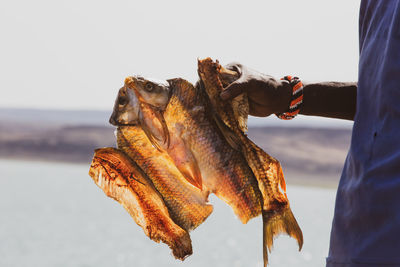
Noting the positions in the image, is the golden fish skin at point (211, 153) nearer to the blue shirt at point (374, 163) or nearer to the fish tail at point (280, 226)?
the fish tail at point (280, 226)

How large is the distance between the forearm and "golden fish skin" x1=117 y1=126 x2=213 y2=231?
0.36m

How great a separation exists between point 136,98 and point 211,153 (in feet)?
0.71

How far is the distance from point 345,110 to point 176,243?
1.84 ft

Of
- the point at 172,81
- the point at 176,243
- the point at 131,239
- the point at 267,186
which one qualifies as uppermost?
the point at 172,81

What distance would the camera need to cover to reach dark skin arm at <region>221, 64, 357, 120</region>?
1.21m

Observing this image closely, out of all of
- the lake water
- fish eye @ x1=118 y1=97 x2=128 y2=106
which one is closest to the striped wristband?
fish eye @ x1=118 y1=97 x2=128 y2=106

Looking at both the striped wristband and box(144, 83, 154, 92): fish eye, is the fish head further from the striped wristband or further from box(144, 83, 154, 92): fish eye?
the striped wristband

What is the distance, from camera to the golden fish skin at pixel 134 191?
3.91 ft

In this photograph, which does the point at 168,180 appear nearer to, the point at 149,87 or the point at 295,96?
the point at 149,87

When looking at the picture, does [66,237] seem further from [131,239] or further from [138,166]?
[138,166]

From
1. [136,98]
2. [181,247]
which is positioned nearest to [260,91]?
[136,98]

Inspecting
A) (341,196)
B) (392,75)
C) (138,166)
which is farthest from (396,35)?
(138,166)

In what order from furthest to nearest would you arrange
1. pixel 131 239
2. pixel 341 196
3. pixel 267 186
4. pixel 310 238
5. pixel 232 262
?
pixel 131 239
pixel 310 238
pixel 232 262
pixel 267 186
pixel 341 196

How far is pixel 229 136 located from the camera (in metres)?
1.22
